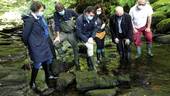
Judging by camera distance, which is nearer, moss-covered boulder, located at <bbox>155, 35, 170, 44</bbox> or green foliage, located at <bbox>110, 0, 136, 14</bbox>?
moss-covered boulder, located at <bbox>155, 35, 170, 44</bbox>

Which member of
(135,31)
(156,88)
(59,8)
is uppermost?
(59,8)

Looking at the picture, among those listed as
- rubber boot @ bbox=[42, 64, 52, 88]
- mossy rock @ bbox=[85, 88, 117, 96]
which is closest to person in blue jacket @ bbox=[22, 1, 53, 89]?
rubber boot @ bbox=[42, 64, 52, 88]

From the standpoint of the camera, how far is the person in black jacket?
11.6m

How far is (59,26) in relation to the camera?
11172 millimetres

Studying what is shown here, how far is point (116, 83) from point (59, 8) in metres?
2.50

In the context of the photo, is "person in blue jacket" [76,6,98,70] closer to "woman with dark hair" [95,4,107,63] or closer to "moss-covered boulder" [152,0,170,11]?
"woman with dark hair" [95,4,107,63]

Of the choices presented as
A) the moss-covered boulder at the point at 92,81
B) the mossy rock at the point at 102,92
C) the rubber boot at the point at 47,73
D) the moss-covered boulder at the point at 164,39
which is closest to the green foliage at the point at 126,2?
the moss-covered boulder at the point at 164,39

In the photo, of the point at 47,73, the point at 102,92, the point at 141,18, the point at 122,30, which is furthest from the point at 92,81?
the point at 141,18

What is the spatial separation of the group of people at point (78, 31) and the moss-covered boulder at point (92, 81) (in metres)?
0.93

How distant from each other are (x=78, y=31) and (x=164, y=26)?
6.77 meters

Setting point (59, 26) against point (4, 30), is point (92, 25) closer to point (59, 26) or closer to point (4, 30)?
point (59, 26)

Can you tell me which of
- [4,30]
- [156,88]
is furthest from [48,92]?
[4,30]

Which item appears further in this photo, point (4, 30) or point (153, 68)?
point (4, 30)

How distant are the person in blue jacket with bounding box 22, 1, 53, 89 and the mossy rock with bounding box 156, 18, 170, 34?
7.82 m
